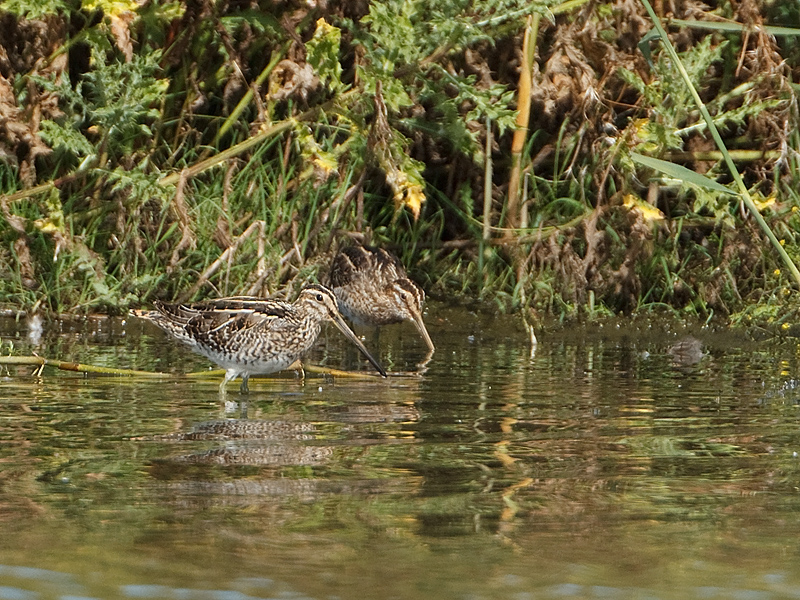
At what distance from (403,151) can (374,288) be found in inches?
31.5

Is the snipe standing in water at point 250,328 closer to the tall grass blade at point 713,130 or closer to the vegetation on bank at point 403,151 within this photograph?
the vegetation on bank at point 403,151

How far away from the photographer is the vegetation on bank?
8.00 metres

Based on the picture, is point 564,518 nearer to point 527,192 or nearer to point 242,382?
point 242,382

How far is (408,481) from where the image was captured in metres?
4.60

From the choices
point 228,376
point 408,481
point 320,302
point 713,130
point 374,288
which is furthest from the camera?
point 374,288

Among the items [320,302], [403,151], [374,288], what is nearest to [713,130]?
[320,302]

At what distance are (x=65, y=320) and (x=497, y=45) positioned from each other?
3.16m

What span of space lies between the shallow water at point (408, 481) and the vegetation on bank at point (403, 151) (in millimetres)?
993

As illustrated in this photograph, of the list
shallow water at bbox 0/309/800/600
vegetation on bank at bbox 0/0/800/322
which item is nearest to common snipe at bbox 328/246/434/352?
vegetation on bank at bbox 0/0/800/322

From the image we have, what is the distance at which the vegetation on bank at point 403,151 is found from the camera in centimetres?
800

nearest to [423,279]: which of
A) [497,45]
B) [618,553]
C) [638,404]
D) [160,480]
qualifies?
[497,45]

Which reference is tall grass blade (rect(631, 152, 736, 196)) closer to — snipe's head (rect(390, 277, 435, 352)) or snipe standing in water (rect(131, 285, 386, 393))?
snipe standing in water (rect(131, 285, 386, 393))

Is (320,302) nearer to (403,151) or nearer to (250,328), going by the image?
(250,328)

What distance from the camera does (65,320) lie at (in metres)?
8.09
